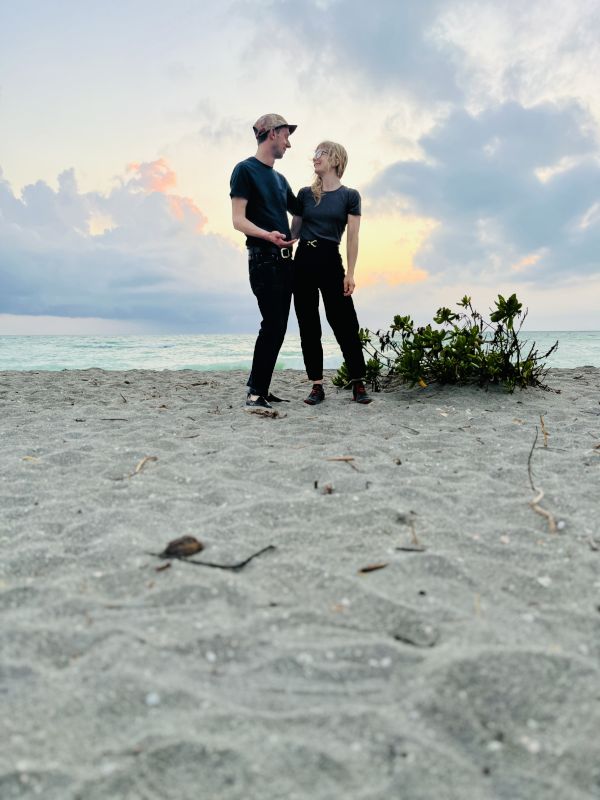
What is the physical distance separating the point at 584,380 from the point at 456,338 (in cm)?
243

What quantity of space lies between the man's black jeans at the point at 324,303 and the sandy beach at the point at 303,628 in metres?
2.01

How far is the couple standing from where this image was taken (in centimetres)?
466

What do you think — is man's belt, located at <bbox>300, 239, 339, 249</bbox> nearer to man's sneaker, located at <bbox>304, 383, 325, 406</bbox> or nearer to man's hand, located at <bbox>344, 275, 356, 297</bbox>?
man's hand, located at <bbox>344, 275, 356, 297</bbox>

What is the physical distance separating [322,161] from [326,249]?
70 cm

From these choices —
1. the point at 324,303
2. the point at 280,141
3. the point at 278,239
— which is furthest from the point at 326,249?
the point at 280,141

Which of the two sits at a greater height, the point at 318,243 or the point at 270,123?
the point at 270,123

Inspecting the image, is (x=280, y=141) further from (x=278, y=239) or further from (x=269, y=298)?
(x=269, y=298)

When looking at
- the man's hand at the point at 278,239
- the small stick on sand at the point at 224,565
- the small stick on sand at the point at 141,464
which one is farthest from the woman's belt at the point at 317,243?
the small stick on sand at the point at 224,565

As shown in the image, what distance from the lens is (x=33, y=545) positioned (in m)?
2.20

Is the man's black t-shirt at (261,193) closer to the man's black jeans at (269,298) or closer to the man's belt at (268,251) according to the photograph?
the man's belt at (268,251)

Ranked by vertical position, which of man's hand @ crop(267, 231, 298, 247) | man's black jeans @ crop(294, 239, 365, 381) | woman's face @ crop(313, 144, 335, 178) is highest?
woman's face @ crop(313, 144, 335, 178)

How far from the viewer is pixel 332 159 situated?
4.88 meters

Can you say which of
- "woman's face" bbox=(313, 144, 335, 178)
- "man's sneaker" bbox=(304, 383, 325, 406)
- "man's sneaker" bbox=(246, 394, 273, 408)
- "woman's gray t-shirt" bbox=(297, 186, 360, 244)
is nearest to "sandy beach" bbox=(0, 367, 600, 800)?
"man's sneaker" bbox=(246, 394, 273, 408)

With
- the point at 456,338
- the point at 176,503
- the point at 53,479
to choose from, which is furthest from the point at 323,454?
the point at 456,338
